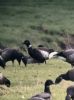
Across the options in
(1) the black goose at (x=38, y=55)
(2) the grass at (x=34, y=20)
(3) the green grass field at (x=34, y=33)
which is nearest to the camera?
(3) the green grass field at (x=34, y=33)

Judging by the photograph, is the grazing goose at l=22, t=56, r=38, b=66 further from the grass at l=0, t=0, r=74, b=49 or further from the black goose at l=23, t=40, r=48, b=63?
the grass at l=0, t=0, r=74, b=49

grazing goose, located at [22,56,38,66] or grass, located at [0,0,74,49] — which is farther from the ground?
grazing goose, located at [22,56,38,66]

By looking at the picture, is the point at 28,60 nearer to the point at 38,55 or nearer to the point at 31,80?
the point at 38,55

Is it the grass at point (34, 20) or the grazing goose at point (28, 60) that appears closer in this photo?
the grazing goose at point (28, 60)

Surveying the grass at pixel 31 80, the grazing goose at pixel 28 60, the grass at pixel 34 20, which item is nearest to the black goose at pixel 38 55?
the grazing goose at pixel 28 60

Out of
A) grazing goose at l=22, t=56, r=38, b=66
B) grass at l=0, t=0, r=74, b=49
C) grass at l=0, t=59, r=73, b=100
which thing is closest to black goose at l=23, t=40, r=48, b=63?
grazing goose at l=22, t=56, r=38, b=66

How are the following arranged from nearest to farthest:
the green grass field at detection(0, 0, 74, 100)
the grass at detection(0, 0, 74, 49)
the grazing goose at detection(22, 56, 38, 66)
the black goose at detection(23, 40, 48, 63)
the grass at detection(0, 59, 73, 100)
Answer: the grass at detection(0, 59, 73, 100)
the green grass field at detection(0, 0, 74, 100)
the grazing goose at detection(22, 56, 38, 66)
the black goose at detection(23, 40, 48, 63)
the grass at detection(0, 0, 74, 49)

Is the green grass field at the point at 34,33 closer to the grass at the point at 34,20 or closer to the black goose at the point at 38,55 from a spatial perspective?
the grass at the point at 34,20

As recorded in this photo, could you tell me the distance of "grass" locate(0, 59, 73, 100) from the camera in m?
13.5

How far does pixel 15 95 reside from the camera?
13383mm

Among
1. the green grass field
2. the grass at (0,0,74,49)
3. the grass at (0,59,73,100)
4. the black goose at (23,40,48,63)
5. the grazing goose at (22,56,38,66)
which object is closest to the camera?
the grass at (0,59,73,100)

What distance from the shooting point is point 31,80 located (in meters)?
16.3

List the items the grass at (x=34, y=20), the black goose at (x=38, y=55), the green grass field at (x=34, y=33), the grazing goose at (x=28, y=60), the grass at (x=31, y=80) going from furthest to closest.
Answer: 1. the grass at (x=34, y=20)
2. the black goose at (x=38, y=55)
3. the grazing goose at (x=28, y=60)
4. the green grass field at (x=34, y=33)
5. the grass at (x=31, y=80)

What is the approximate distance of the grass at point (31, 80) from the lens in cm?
1352
